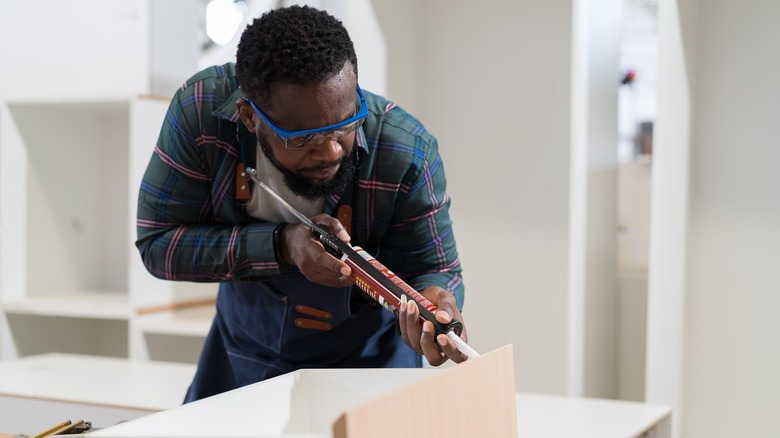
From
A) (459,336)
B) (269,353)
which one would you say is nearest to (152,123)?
(269,353)

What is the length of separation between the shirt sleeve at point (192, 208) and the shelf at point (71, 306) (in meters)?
1.21

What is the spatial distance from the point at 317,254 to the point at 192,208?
0.28m

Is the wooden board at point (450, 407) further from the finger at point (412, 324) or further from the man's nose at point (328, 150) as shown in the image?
the man's nose at point (328, 150)

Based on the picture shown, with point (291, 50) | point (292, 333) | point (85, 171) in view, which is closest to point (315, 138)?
point (291, 50)

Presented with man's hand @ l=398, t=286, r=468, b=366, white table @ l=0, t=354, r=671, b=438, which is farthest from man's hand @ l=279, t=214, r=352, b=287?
white table @ l=0, t=354, r=671, b=438

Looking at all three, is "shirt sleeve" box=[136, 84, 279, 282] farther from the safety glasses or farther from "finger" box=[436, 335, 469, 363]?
"finger" box=[436, 335, 469, 363]

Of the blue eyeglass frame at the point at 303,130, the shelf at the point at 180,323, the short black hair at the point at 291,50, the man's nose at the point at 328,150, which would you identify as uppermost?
the short black hair at the point at 291,50

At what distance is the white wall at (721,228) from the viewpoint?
207 centimetres

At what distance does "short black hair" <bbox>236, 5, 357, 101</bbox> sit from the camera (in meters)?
1.06

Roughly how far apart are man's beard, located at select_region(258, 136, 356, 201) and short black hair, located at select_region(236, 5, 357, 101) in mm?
96

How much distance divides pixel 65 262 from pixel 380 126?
192 cm

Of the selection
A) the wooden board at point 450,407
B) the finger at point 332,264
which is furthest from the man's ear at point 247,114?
the wooden board at point 450,407

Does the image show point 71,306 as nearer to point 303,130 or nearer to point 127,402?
point 127,402

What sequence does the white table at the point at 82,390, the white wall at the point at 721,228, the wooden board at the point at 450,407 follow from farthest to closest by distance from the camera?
the white wall at the point at 721,228 → the white table at the point at 82,390 → the wooden board at the point at 450,407
